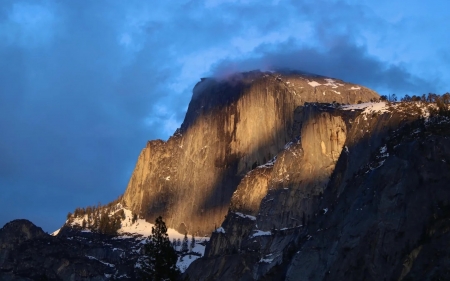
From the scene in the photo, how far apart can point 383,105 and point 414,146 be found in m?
36.7

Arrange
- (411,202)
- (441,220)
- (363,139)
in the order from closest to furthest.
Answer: (441,220) → (411,202) → (363,139)

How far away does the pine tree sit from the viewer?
9881 cm

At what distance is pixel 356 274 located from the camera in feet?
470

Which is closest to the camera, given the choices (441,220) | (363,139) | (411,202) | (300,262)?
(441,220)

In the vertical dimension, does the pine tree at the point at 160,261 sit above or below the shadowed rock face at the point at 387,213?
below

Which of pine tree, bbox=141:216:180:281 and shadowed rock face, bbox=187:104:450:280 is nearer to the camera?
pine tree, bbox=141:216:180:281

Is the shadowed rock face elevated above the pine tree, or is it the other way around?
the shadowed rock face

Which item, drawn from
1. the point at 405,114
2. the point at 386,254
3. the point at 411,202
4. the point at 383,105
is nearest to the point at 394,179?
the point at 411,202

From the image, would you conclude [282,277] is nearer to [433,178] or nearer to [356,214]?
[356,214]

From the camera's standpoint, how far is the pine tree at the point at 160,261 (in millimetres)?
98812

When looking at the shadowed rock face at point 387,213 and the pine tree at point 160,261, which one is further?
the shadowed rock face at point 387,213

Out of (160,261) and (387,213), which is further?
(387,213)

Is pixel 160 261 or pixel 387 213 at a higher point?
pixel 387 213

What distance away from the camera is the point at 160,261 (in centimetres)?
9950
